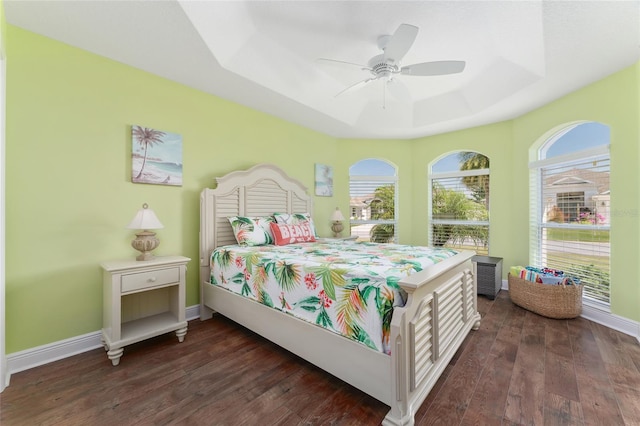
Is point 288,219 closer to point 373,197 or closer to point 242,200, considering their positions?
point 242,200

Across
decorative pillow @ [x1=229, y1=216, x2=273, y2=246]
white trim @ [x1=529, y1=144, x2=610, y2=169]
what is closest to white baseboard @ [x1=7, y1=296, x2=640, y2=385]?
decorative pillow @ [x1=229, y1=216, x2=273, y2=246]

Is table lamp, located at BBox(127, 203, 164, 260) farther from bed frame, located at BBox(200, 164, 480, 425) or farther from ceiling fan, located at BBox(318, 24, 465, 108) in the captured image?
ceiling fan, located at BBox(318, 24, 465, 108)

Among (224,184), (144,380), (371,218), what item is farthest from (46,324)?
(371,218)

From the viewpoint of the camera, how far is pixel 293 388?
177 centimetres

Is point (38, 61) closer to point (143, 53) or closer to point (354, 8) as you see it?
point (143, 53)

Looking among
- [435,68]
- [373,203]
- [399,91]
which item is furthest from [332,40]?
[373,203]

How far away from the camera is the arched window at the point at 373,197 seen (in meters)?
5.07

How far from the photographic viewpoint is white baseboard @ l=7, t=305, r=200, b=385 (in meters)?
1.97

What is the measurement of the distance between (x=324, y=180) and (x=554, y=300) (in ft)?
11.2

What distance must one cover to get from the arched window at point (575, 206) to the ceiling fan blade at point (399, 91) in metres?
1.96

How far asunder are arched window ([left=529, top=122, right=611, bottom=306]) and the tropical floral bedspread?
1.86 meters

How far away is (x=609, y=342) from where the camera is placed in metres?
2.38

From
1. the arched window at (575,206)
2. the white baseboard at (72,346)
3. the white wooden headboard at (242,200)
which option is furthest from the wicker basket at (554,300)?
the white wooden headboard at (242,200)

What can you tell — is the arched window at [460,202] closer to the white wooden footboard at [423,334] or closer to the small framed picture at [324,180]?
the small framed picture at [324,180]
